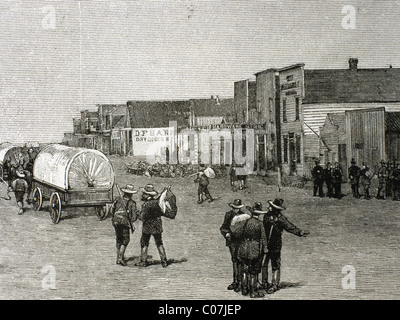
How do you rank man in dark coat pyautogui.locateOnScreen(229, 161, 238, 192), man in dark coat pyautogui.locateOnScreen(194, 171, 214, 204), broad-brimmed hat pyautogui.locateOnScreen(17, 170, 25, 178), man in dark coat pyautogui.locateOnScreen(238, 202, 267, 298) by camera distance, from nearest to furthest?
man in dark coat pyautogui.locateOnScreen(238, 202, 267, 298) → man in dark coat pyautogui.locateOnScreen(194, 171, 214, 204) → man in dark coat pyautogui.locateOnScreen(229, 161, 238, 192) → broad-brimmed hat pyautogui.locateOnScreen(17, 170, 25, 178)

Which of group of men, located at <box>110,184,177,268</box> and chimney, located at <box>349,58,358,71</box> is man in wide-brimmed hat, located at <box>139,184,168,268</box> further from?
chimney, located at <box>349,58,358,71</box>

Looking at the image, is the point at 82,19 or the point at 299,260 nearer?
the point at 299,260

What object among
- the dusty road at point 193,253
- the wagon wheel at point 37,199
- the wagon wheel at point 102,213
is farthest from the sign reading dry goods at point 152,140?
the wagon wheel at point 37,199

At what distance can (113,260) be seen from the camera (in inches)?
317

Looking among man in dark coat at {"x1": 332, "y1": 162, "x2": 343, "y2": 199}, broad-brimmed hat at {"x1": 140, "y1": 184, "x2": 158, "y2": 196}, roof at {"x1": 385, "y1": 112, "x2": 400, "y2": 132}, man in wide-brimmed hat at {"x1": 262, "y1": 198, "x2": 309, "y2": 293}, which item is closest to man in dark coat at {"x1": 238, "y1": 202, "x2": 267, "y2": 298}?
man in wide-brimmed hat at {"x1": 262, "y1": 198, "x2": 309, "y2": 293}

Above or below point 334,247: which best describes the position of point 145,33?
above

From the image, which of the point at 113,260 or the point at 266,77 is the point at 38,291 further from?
the point at 266,77

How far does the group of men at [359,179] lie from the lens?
27.9 feet

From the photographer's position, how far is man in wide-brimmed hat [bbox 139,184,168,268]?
7918 mm

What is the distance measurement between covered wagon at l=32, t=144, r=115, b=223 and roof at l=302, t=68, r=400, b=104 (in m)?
3.44

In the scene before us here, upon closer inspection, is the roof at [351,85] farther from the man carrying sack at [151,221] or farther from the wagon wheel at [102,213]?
the wagon wheel at [102,213]

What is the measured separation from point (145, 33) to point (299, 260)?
412cm
